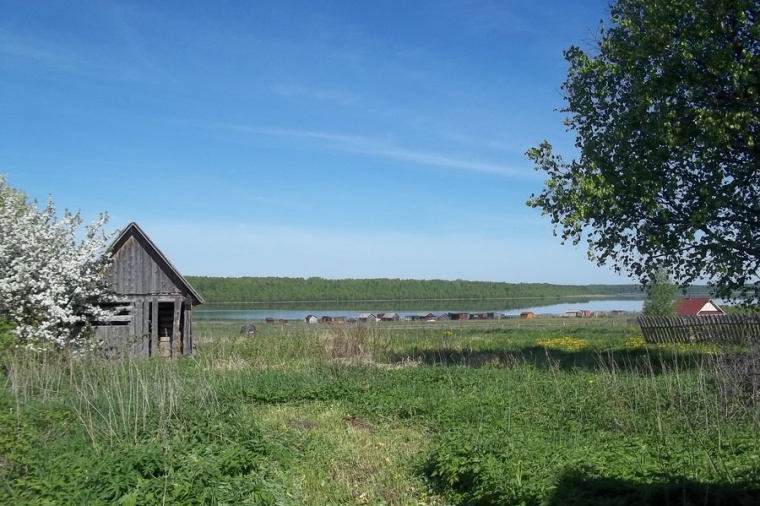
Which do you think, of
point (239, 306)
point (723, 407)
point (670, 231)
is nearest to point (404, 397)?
point (723, 407)

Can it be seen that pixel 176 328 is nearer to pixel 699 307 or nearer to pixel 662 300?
pixel 662 300

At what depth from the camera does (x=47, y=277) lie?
18.6 meters

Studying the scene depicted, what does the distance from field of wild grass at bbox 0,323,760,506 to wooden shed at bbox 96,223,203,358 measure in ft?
29.2

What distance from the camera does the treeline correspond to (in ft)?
475

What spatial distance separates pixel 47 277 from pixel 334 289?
143 meters

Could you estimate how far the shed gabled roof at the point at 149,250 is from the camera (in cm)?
2181

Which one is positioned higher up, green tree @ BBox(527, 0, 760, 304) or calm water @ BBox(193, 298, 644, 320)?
green tree @ BBox(527, 0, 760, 304)

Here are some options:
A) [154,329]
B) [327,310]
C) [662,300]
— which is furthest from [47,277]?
[327,310]

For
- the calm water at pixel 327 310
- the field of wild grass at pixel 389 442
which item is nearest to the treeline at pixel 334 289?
the calm water at pixel 327 310

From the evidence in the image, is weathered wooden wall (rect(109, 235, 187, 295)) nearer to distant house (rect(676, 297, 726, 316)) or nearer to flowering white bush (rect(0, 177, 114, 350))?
flowering white bush (rect(0, 177, 114, 350))

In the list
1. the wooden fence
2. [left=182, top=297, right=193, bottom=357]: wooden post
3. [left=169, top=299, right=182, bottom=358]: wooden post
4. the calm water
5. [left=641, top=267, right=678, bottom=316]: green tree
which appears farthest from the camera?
the calm water

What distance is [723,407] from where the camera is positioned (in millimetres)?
9023

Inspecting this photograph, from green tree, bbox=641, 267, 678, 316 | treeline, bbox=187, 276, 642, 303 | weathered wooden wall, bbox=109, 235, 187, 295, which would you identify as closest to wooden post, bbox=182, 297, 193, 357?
weathered wooden wall, bbox=109, 235, 187, 295

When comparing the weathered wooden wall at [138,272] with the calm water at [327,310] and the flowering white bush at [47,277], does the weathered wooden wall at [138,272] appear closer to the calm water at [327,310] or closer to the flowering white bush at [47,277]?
the flowering white bush at [47,277]
